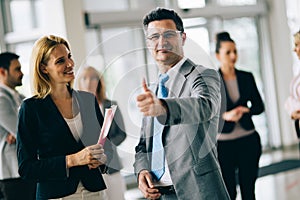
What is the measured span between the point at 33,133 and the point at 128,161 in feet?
1.42

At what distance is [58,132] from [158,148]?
17.5 inches

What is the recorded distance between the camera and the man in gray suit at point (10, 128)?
3166 mm

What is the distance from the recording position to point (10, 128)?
10.6ft

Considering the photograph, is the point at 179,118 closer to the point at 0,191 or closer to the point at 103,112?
the point at 103,112

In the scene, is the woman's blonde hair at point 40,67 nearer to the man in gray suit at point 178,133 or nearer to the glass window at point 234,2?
the man in gray suit at point 178,133

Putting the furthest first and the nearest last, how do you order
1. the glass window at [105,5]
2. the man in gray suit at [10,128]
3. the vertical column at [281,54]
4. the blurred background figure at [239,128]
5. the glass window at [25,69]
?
1. the glass window at [105,5]
2. the vertical column at [281,54]
3. the blurred background figure at [239,128]
4. the man in gray suit at [10,128]
5. the glass window at [25,69]

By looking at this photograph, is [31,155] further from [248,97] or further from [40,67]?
[248,97]

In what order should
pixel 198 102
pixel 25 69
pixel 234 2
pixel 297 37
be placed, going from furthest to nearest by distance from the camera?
pixel 234 2
pixel 297 37
pixel 25 69
pixel 198 102

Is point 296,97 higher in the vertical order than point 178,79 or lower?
lower

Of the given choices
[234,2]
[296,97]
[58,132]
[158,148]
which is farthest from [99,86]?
[234,2]

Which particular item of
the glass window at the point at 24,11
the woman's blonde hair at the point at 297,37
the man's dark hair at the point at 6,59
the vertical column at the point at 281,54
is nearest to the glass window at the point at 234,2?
the vertical column at the point at 281,54

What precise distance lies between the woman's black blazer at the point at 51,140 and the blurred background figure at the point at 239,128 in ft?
4.57

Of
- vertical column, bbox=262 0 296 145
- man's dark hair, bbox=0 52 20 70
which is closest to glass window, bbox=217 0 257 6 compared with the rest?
vertical column, bbox=262 0 296 145

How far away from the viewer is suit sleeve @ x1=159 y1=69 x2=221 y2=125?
2.29m
